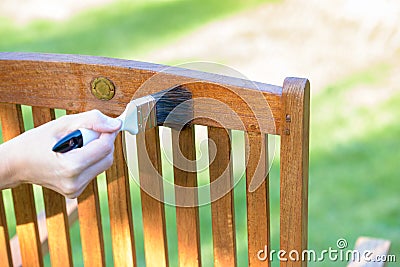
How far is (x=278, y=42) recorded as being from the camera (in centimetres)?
494

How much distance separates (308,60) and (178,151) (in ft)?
11.5

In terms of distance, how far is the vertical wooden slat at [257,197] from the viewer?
3.93 feet

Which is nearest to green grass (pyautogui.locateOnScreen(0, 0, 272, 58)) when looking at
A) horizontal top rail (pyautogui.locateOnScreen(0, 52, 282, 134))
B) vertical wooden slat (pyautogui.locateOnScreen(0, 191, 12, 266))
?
vertical wooden slat (pyautogui.locateOnScreen(0, 191, 12, 266))

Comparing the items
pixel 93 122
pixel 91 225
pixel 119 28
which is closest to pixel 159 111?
pixel 93 122

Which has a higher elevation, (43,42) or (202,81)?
(202,81)

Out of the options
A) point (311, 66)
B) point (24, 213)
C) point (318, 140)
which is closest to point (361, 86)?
point (311, 66)

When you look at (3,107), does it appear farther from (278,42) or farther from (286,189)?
(278,42)

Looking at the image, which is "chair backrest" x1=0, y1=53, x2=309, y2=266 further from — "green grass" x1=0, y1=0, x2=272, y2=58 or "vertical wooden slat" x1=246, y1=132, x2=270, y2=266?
"green grass" x1=0, y1=0, x2=272, y2=58

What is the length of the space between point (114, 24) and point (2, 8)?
1265 mm

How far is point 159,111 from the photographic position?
122 cm

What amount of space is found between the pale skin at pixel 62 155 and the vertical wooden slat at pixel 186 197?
0.52 feet

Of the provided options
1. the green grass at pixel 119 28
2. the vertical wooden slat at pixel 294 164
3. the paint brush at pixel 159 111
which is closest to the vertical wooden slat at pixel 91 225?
the paint brush at pixel 159 111

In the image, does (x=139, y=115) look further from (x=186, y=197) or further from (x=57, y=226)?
(x=57, y=226)

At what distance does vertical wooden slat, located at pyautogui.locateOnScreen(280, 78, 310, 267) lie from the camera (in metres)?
1.13
